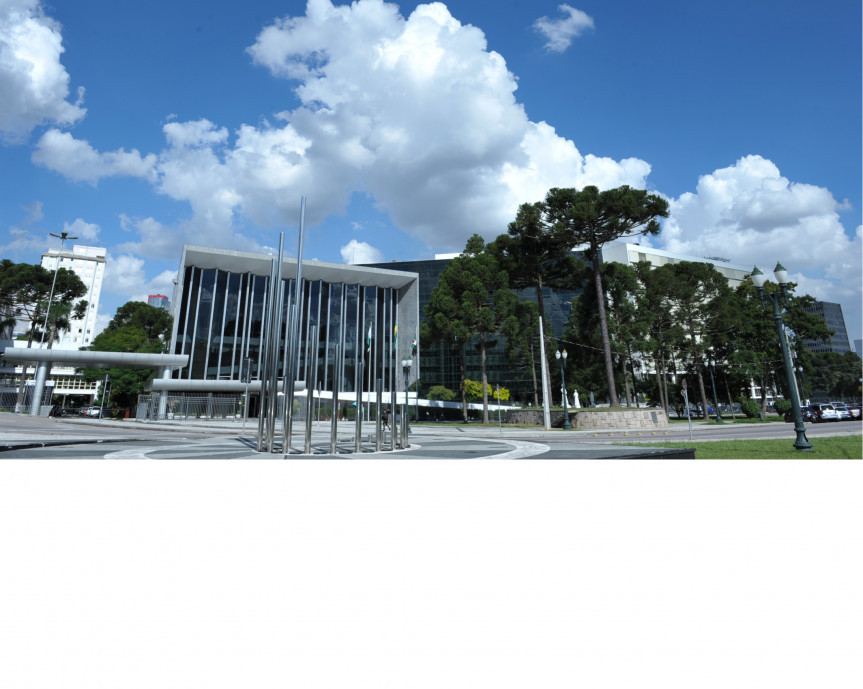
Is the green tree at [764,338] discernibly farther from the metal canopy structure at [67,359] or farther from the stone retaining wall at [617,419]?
the metal canopy structure at [67,359]

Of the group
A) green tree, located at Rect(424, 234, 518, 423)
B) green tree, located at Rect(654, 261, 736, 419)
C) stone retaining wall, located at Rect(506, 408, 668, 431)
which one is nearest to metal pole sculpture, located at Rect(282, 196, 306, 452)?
stone retaining wall, located at Rect(506, 408, 668, 431)

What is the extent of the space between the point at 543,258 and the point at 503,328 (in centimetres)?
652

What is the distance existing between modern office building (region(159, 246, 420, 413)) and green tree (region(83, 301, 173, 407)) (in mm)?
4570

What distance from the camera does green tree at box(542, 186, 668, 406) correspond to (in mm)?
30877

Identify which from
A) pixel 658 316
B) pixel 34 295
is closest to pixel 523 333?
pixel 658 316

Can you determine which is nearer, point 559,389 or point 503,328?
point 503,328

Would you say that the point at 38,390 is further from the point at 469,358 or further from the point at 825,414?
the point at 825,414

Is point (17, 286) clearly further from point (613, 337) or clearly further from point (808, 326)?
point (808, 326)

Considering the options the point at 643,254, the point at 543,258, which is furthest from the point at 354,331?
the point at 643,254

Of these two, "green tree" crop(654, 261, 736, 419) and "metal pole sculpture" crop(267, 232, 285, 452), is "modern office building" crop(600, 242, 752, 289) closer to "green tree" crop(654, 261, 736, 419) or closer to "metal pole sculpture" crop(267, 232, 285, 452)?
"green tree" crop(654, 261, 736, 419)

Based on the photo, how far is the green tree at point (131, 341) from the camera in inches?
1610

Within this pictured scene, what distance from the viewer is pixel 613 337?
40.2 metres

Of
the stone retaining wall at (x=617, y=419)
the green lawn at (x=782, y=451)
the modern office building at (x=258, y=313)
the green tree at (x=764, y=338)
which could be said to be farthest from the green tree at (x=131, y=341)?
the green tree at (x=764, y=338)
